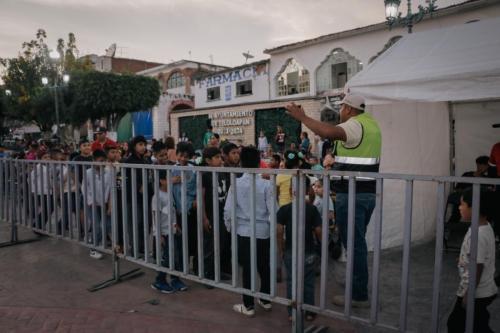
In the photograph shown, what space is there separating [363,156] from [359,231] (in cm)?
70

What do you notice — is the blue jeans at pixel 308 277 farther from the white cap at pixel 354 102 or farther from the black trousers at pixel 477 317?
the white cap at pixel 354 102

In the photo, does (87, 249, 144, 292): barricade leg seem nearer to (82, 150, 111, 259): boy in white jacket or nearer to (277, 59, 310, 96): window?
(82, 150, 111, 259): boy in white jacket

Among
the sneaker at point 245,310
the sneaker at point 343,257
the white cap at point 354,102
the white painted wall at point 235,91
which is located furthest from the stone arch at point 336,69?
the sneaker at point 245,310

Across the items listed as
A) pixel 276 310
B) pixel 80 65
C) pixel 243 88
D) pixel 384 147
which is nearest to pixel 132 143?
pixel 276 310

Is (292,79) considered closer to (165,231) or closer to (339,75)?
(339,75)

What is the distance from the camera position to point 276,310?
155 inches

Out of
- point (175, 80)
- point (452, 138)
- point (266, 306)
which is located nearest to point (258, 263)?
point (266, 306)

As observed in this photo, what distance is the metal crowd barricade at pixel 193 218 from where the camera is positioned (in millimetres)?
2660

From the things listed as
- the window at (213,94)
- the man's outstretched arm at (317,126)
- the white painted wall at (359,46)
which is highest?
the white painted wall at (359,46)

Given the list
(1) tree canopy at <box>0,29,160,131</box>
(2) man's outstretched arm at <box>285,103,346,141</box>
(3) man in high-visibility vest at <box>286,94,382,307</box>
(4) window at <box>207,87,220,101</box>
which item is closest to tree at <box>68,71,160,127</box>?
(1) tree canopy at <box>0,29,160,131</box>

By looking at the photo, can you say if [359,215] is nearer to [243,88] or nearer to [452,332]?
[452,332]

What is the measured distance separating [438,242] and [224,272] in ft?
9.62

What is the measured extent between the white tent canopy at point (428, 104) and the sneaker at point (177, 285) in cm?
257

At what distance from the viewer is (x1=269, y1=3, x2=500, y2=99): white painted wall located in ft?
60.0
